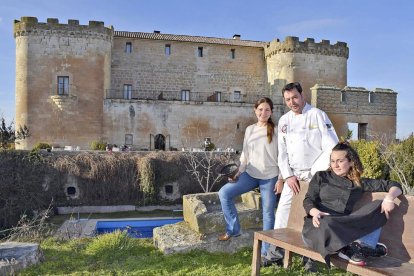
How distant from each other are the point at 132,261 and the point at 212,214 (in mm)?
1361

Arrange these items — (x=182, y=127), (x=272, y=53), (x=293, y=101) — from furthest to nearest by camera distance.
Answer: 1. (x=272, y=53)
2. (x=182, y=127)
3. (x=293, y=101)

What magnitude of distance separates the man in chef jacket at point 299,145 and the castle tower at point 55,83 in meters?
24.5

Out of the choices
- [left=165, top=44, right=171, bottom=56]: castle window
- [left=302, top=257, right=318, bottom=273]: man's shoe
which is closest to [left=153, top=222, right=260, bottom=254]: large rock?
[left=302, top=257, right=318, bottom=273]: man's shoe

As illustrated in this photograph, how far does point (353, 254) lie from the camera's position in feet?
11.8

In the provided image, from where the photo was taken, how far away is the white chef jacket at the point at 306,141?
501 centimetres

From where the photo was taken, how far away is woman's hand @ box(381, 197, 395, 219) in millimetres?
3609

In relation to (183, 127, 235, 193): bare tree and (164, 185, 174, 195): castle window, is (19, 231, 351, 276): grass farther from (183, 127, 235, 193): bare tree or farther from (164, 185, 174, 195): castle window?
(164, 185, 174, 195): castle window

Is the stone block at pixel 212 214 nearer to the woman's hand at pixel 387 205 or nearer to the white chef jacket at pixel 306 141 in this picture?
the white chef jacket at pixel 306 141

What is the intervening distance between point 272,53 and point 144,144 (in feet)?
41.9

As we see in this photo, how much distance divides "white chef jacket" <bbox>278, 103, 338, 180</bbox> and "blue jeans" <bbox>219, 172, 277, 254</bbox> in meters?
0.43

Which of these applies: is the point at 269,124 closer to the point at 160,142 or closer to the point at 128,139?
the point at 128,139

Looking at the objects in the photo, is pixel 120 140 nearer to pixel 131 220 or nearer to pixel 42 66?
pixel 42 66

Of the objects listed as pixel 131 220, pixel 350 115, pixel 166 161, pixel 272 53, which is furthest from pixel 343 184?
pixel 272 53

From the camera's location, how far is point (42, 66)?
28.0 m
